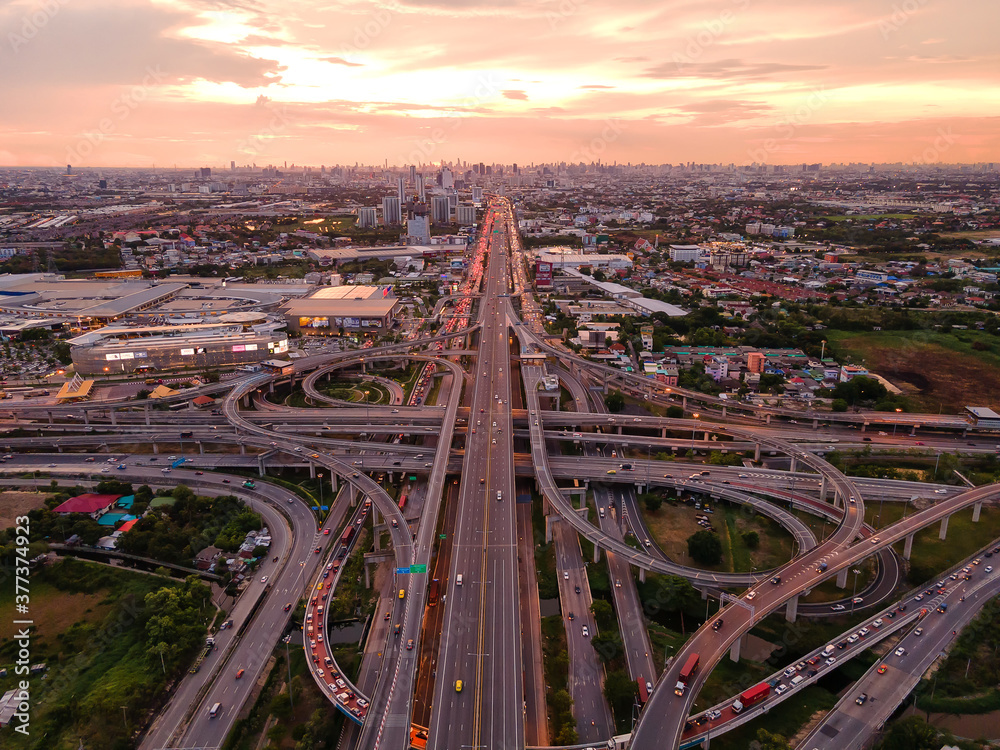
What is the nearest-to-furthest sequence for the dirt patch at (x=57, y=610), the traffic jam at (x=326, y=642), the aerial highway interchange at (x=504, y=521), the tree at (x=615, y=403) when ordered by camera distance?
the aerial highway interchange at (x=504, y=521) → the traffic jam at (x=326, y=642) → the dirt patch at (x=57, y=610) → the tree at (x=615, y=403)

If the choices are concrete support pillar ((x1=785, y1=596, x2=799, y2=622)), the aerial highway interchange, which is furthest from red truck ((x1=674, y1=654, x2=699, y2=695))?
concrete support pillar ((x1=785, y1=596, x2=799, y2=622))

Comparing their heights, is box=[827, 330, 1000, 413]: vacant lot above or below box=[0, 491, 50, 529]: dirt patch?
above

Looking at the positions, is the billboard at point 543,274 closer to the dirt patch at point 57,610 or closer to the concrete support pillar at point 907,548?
the concrete support pillar at point 907,548

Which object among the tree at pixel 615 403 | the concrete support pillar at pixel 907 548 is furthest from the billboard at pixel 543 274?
the concrete support pillar at pixel 907 548

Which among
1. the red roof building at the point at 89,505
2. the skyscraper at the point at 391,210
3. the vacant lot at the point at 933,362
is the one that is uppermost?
the skyscraper at the point at 391,210

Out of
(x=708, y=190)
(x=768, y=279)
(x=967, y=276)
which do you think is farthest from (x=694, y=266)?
(x=708, y=190)

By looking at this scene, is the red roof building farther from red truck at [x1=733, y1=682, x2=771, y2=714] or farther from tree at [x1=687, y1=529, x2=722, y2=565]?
red truck at [x1=733, y1=682, x2=771, y2=714]
